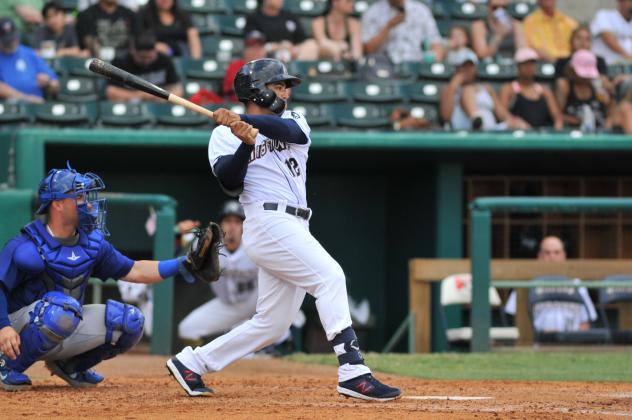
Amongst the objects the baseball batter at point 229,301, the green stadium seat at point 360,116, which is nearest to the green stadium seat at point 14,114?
the baseball batter at point 229,301

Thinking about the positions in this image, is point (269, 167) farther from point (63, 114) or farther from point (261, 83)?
point (63, 114)

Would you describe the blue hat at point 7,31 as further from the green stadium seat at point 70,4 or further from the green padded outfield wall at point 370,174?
the green stadium seat at point 70,4

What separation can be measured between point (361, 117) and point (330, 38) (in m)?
1.44

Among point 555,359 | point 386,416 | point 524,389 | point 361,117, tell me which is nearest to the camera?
point 386,416

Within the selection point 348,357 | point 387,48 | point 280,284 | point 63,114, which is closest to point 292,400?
point 348,357

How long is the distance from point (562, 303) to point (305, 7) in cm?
468

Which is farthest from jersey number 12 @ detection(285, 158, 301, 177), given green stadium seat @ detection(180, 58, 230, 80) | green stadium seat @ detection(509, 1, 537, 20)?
green stadium seat @ detection(509, 1, 537, 20)

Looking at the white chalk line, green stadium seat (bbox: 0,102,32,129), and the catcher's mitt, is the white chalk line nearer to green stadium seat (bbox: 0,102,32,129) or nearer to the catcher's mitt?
the catcher's mitt

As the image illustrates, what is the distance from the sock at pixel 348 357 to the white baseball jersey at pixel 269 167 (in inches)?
23.5

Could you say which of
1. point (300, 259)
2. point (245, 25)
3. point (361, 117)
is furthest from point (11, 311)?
point (245, 25)

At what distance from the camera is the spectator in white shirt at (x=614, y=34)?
12.2 meters

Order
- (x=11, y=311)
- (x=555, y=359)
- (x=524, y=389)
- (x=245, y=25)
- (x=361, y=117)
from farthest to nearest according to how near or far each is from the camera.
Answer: (x=245, y=25) < (x=361, y=117) < (x=555, y=359) < (x=524, y=389) < (x=11, y=311)

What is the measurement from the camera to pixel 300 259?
203 inches

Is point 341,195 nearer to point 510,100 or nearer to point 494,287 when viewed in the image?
point 510,100
